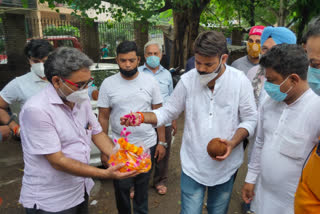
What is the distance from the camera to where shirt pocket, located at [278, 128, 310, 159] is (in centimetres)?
185

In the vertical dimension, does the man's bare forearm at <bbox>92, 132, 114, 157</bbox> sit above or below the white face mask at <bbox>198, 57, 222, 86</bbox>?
below

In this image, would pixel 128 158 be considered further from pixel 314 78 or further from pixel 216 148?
pixel 314 78

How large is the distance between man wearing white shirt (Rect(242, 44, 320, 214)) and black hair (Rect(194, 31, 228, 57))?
0.38m

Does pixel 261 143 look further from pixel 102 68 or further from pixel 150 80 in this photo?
pixel 102 68

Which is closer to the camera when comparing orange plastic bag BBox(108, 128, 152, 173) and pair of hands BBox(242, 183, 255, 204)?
orange plastic bag BBox(108, 128, 152, 173)

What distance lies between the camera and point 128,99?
3.01m

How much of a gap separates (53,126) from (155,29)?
12353mm

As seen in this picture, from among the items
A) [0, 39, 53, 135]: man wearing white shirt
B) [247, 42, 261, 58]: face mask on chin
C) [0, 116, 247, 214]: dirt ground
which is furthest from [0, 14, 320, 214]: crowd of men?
[0, 116, 247, 214]: dirt ground

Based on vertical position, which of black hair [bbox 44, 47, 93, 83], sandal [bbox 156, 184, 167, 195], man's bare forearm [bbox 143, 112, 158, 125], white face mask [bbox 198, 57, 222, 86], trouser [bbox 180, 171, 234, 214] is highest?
black hair [bbox 44, 47, 93, 83]

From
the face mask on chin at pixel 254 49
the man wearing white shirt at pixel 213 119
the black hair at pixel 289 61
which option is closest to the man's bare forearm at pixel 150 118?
the man wearing white shirt at pixel 213 119

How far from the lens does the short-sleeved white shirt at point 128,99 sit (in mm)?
3018

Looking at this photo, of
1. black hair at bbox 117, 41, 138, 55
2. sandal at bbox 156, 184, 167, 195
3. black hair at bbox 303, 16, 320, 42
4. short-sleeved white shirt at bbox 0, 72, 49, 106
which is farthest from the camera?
sandal at bbox 156, 184, 167, 195

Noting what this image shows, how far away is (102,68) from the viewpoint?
19.1ft

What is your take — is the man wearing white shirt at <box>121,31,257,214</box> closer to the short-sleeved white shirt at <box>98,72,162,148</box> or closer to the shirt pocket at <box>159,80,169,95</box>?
the short-sleeved white shirt at <box>98,72,162,148</box>
